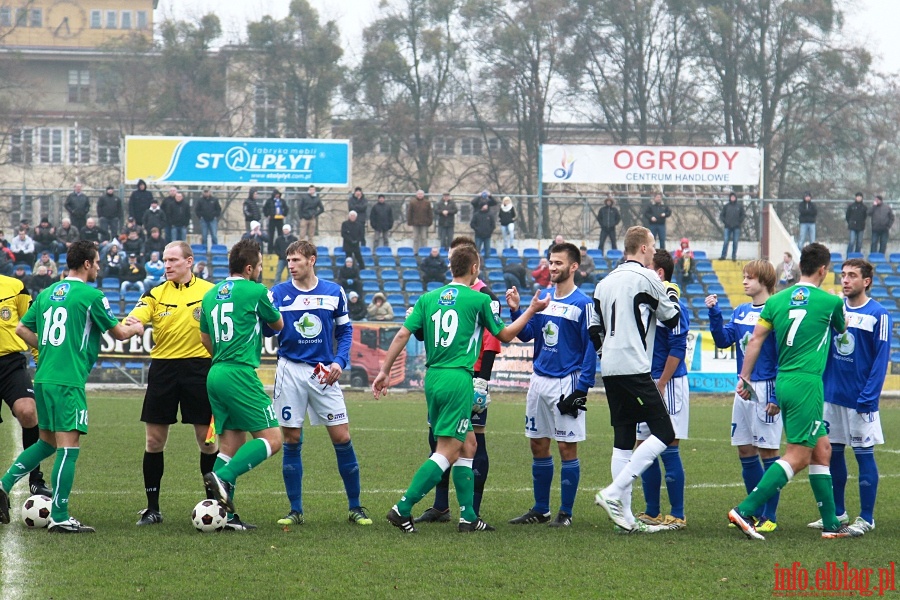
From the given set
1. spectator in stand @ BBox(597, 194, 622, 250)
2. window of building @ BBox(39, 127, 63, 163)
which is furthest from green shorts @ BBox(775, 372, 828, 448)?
Result: window of building @ BBox(39, 127, 63, 163)

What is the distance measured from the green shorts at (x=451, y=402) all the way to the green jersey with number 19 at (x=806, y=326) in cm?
236

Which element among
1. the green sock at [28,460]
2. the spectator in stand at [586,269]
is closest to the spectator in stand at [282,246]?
the spectator in stand at [586,269]

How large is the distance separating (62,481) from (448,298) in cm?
312

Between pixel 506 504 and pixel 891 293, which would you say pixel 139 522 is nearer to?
pixel 506 504

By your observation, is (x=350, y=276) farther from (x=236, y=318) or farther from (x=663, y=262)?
(x=236, y=318)

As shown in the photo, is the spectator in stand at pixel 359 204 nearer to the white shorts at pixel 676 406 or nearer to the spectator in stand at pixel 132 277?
the spectator in stand at pixel 132 277

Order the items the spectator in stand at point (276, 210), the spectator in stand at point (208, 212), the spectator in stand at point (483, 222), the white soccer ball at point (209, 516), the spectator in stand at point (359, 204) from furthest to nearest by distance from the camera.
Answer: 1. the spectator in stand at point (483, 222)
2. the spectator in stand at point (208, 212)
3. the spectator in stand at point (359, 204)
4. the spectator in stand at point (276, 210)
5. the white soccer ball at point (209, 516)

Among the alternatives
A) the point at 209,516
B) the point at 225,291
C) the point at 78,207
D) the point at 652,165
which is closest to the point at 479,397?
the point at 225,291

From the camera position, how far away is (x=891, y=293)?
2909 centimetres

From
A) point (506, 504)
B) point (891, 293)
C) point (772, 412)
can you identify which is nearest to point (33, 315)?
point (506, 504)

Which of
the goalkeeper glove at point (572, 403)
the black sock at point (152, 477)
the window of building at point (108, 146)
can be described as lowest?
the black sock at point (152, 477)

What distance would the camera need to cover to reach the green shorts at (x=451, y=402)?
25.4 feet

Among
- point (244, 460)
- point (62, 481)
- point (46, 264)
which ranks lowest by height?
point (62, 481)

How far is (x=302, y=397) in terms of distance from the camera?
331 inches
